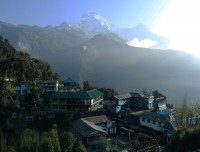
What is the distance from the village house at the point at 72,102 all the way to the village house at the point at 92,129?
16.2 feet

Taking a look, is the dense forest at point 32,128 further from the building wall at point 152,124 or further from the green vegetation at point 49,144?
the building wall at point 152,124

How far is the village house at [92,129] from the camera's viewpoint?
24.8 metres

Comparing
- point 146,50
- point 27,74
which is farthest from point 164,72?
point 27,74

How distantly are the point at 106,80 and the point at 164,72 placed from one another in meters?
22.8

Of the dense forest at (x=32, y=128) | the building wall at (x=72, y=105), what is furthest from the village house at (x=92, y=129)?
the building wall at (x=72, y=105)

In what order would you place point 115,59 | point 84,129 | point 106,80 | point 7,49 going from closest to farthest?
point 84,129 < point 7,49 < point 106,80 < point 115,59

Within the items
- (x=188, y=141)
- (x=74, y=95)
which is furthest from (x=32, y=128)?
(x=188, y=141)

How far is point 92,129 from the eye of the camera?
997 inches

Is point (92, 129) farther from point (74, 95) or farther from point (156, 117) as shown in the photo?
point (74, 95)

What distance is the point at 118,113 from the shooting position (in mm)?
36344

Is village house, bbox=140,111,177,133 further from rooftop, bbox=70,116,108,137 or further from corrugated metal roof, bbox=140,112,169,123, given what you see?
rooftop, bbox=70,116,108,137

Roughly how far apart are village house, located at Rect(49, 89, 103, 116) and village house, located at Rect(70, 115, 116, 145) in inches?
194

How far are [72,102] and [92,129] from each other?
9.76 m

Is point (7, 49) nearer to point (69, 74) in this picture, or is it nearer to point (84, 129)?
point (84, 129)
